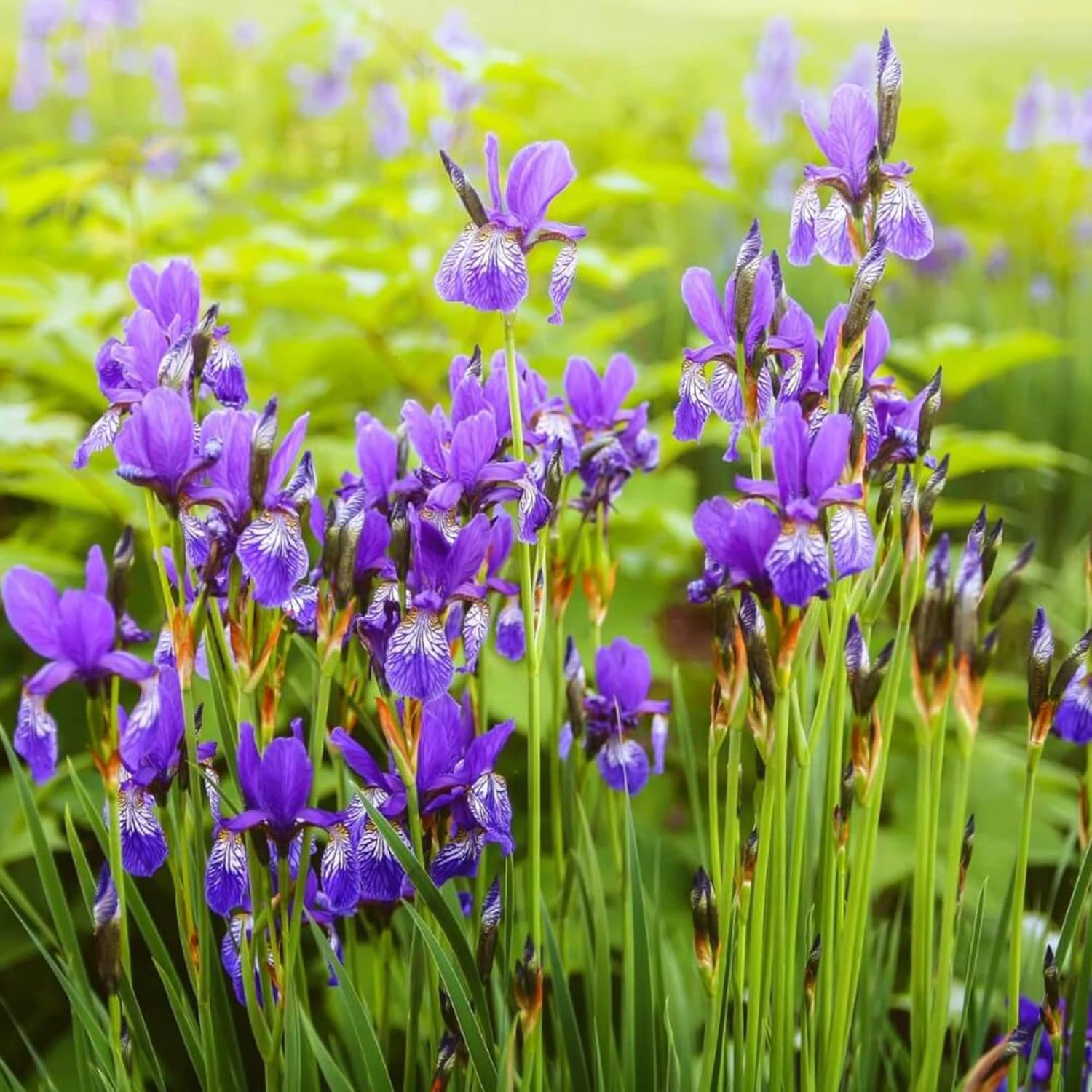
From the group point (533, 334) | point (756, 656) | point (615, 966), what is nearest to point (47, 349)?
point (533, 334)

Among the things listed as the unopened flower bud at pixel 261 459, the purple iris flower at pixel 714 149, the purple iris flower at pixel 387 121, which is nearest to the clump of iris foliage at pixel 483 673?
the unopened flower bud at pixel 261 459

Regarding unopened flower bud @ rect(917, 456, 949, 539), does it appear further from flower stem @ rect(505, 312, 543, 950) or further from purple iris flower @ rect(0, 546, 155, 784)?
purple iris flower @ rect(0, 546, 155, 784)

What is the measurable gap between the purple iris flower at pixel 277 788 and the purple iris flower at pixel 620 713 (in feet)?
0.94

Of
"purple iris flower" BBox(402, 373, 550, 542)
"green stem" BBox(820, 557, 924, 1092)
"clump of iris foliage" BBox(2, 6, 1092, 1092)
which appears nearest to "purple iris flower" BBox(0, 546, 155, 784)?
"clump of iris foliage" BBox(2, 6, 1092, 1092)

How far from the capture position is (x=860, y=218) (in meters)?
0.81

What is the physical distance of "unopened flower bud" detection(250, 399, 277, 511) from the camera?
0.75 meters

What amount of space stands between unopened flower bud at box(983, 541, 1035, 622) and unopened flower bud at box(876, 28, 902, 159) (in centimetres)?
27

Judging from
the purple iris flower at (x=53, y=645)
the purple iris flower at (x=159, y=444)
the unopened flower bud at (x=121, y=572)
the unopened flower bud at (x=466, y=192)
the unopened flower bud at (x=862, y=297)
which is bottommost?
the purple iris flower at (x=53, y=645)

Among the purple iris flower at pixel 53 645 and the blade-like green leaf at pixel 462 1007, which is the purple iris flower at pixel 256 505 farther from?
the blade-like green leaf at pixel 462 1007

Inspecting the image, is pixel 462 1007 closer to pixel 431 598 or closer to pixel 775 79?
pixel 431 598

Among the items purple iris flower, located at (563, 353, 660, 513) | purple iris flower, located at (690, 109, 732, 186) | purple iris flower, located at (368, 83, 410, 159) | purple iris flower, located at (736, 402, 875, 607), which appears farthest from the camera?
purple iris flower, located at (690, 109, 732, 186)

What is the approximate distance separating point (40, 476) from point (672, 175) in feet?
4.12

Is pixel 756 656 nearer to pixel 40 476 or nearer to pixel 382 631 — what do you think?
pixel 382 631

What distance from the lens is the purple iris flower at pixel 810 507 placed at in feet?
2.18
